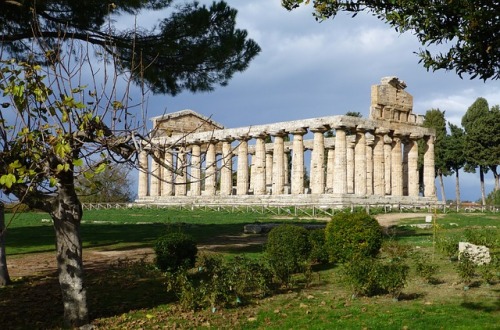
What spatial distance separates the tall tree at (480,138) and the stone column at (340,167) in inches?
673

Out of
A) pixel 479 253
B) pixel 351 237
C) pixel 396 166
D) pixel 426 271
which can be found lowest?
pixel 426 271

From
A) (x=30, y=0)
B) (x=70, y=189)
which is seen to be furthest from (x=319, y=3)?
(x=30, y=0)

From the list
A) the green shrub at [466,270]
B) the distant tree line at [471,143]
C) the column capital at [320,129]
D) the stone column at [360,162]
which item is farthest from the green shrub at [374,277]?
the distant tree line at [471,143]

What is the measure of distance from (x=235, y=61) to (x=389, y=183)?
104 feet

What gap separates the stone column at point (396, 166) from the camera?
44.2 m

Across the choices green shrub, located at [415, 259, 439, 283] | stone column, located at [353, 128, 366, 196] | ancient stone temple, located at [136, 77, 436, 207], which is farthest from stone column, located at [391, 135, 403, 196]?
green shrub, located at [415, 259, 439, 283]

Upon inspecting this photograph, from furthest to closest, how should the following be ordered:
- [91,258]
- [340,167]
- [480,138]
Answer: [480,138], [340,167], [91,258]

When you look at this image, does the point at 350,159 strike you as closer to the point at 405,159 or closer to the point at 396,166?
the point at 396,166

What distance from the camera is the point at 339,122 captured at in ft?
129

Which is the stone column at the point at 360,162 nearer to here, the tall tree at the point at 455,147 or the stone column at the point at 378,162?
the stone column at the point at 378,162

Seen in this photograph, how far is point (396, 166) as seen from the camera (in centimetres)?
4469

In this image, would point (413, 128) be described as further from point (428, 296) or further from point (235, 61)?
point (428, 296)

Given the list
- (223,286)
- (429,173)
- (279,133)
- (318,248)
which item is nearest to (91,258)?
(318,248)

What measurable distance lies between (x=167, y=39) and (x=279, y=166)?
28191mm
